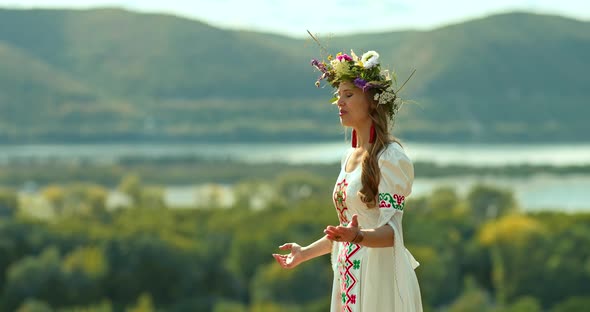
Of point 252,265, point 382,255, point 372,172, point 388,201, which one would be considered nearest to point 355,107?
point 372,172


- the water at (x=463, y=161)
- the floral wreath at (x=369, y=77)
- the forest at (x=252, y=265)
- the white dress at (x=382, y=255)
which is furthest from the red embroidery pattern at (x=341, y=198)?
the water at (x=463, y=161)

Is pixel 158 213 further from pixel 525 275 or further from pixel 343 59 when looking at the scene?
pixel 343 59

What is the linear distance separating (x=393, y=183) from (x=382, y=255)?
414 millimetres

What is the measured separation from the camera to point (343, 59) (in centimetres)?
609

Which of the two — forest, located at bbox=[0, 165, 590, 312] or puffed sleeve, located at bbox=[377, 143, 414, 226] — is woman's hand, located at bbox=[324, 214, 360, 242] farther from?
forest, located at bbox=[0, 165, 590, 312]

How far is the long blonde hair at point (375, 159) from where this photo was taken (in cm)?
571

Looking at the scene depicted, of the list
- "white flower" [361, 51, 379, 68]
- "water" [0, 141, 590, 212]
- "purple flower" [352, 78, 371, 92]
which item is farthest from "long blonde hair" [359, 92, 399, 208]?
"water" [0, 141, 590, 212]

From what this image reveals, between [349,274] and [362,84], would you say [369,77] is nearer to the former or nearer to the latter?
[362,84]

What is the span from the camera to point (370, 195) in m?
5.72

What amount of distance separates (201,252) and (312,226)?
30.1 ft

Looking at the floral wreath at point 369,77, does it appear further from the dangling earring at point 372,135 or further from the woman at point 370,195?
the dangling earring at point 372,135

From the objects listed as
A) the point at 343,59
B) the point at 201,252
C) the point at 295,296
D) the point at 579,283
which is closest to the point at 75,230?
the point at 201,252

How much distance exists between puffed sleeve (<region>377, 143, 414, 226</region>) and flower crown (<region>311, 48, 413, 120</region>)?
0.33m

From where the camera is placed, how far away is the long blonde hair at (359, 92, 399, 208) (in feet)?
18.7
